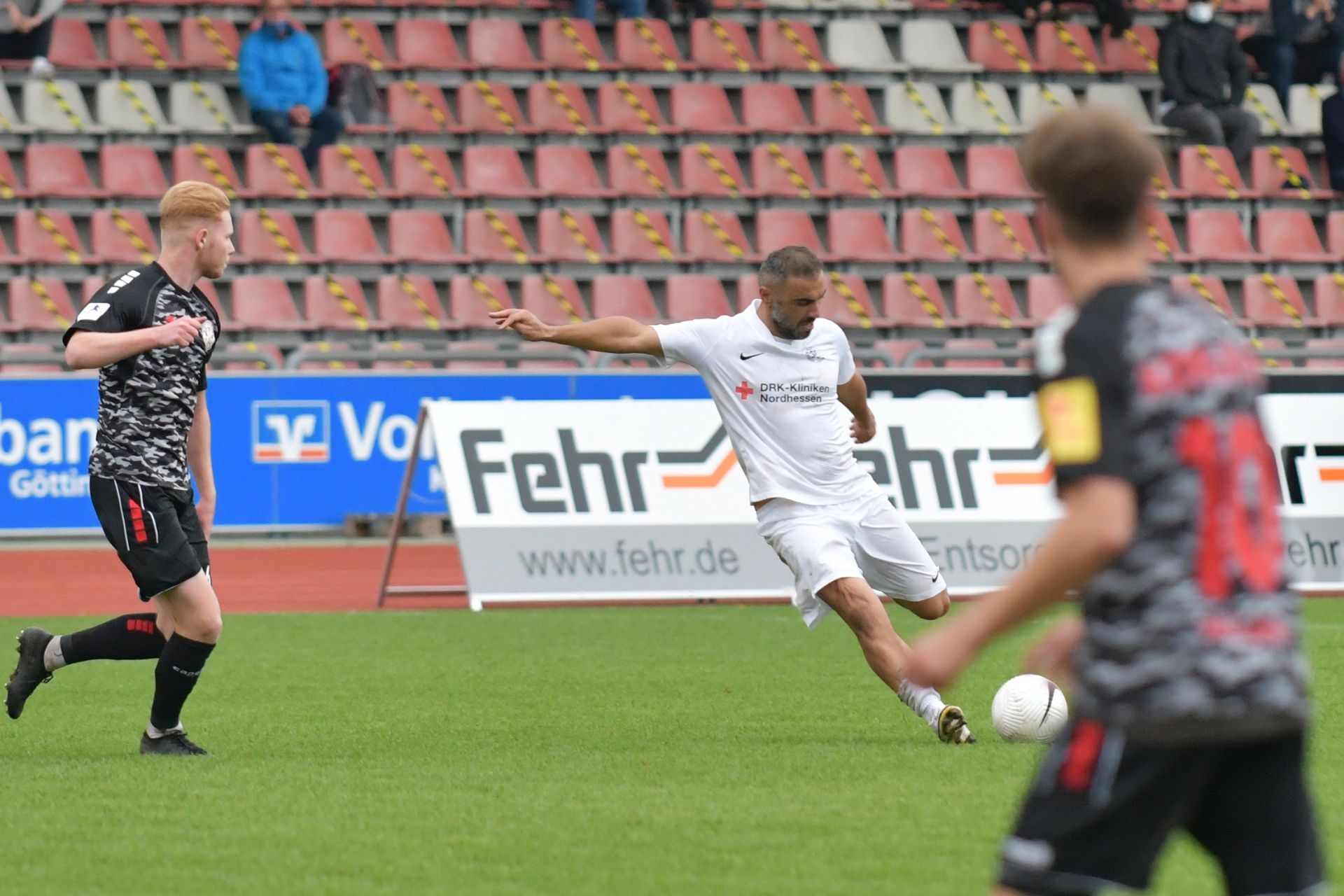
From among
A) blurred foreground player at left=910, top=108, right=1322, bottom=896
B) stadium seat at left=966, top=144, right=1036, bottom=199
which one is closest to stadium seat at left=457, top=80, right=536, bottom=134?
stadium seat at left=966, top=144, right=1036, bottom=199

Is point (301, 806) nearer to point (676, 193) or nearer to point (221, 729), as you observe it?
point (221, 729)

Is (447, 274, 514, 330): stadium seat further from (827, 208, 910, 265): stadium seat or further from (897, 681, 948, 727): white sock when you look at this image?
(897, 681, 948, 727): white sock

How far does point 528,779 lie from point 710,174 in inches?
613

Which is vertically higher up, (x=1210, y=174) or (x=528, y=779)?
(x=1210, y=174)

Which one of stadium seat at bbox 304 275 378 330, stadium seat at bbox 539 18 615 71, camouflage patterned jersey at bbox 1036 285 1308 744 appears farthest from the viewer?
stadium seat at bbox 539 18 615 71

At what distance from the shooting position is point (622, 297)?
68.2 ft

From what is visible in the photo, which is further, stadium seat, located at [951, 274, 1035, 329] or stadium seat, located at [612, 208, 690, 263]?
stadium seat, located at [951, 274, 1035, 329]

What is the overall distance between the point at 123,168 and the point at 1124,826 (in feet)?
62.0

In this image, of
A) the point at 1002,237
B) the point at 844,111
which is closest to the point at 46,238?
the point at 844,111

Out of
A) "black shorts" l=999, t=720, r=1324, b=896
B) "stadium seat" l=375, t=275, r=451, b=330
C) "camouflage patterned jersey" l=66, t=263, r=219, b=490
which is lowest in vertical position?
"black shorts" l=999, t=720, r=1324, b=896

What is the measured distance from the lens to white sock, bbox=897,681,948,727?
7.89 meters

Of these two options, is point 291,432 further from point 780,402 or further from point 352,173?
point 780,402

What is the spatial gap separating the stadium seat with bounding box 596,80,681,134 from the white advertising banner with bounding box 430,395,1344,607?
28.9ft

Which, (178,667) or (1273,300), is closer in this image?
(178,667)
